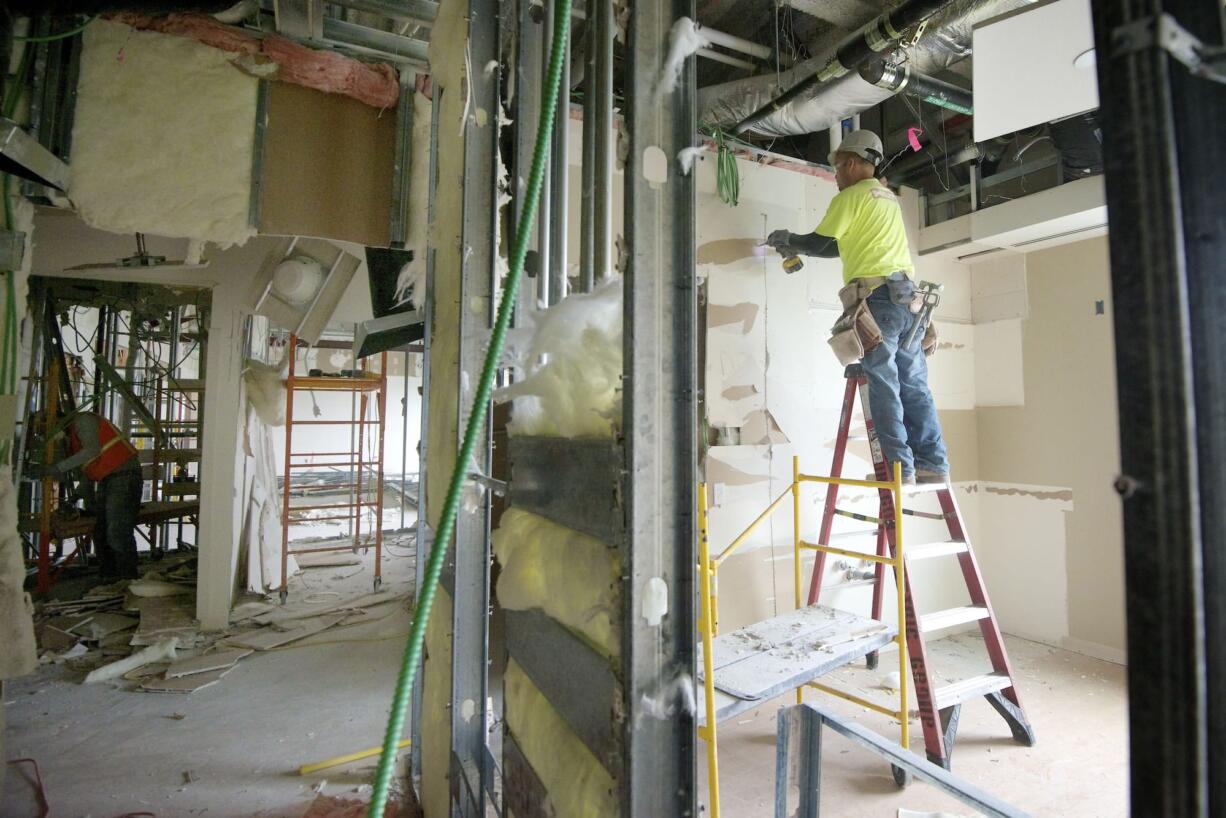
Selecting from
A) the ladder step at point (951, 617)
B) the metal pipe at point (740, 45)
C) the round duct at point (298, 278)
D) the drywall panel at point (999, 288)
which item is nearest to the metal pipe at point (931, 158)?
the drywall panel at point (999, 288)

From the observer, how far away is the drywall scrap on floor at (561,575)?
0.89m

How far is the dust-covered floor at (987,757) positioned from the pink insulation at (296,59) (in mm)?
3293

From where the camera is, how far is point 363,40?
2.59 m

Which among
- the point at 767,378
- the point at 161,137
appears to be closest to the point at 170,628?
the point at 161,137

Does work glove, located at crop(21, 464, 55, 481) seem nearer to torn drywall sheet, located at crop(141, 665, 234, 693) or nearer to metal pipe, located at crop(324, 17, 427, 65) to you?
torn drywall sheet, located at crop(141, 665, 234, 693)

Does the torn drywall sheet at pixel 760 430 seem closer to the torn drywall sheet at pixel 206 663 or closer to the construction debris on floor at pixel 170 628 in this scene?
the construction debris on floor at pixel 170 628

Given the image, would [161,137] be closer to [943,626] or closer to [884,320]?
[884,320]

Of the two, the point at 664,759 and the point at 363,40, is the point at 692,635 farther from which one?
the point at 363,40

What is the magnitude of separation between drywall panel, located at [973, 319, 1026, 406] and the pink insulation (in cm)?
417

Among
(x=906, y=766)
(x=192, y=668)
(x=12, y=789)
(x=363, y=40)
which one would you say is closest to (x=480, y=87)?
(x=363, y=40)

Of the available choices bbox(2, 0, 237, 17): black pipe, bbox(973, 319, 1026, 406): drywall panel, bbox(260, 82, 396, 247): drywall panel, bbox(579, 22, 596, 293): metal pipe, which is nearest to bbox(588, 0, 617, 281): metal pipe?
bbox(579, 22, 596, 293): metal pipe

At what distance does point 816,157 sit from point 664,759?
14.0 feet

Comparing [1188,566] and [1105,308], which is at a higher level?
[1105,308]

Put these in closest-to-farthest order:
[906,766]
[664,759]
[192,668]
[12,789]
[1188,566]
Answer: [1188,566], [664,759], [906,766], [12,789], [192,668]
